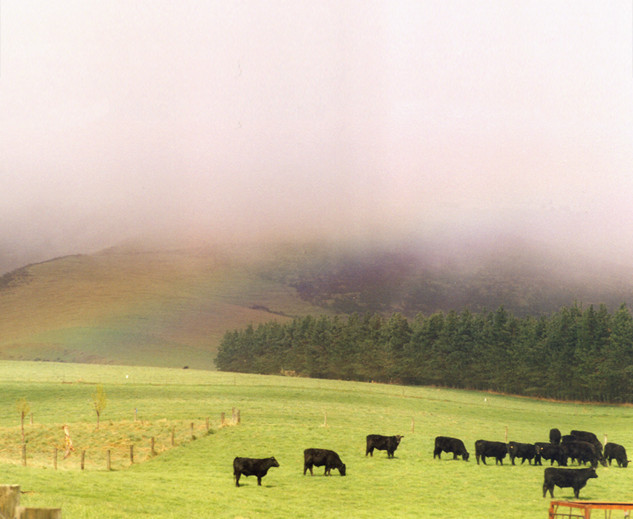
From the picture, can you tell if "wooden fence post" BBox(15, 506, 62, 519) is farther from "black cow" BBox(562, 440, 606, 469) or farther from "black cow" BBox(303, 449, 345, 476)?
"black cow" BBox(562, 440, 606, 469)

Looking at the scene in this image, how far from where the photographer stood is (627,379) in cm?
11250

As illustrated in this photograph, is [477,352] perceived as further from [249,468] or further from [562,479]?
[249,468]

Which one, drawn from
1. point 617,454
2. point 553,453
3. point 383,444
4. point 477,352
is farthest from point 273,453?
point 477,352

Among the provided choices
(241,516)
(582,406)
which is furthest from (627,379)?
(241,516)

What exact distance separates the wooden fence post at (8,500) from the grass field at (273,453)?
54.0 feet

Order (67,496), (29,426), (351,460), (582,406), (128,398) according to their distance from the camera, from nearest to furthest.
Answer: (67,496)
(351,460)
(29,426)
(128,398)
(582,406)

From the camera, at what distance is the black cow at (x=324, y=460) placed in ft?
129

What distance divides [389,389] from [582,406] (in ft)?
101

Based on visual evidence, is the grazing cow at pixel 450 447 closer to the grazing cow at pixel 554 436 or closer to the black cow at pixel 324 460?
the black cow at pixel 324 460

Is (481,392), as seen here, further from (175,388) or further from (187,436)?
(187,436)

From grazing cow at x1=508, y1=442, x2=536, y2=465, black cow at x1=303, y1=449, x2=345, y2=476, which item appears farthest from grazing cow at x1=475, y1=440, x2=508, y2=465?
black cow at x1=303, y1=449, x2=345, y2=476

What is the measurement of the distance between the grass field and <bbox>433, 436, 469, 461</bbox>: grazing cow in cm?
85

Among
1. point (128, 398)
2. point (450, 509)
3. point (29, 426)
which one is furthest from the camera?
point (128, 398)

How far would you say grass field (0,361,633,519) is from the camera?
29828mm
